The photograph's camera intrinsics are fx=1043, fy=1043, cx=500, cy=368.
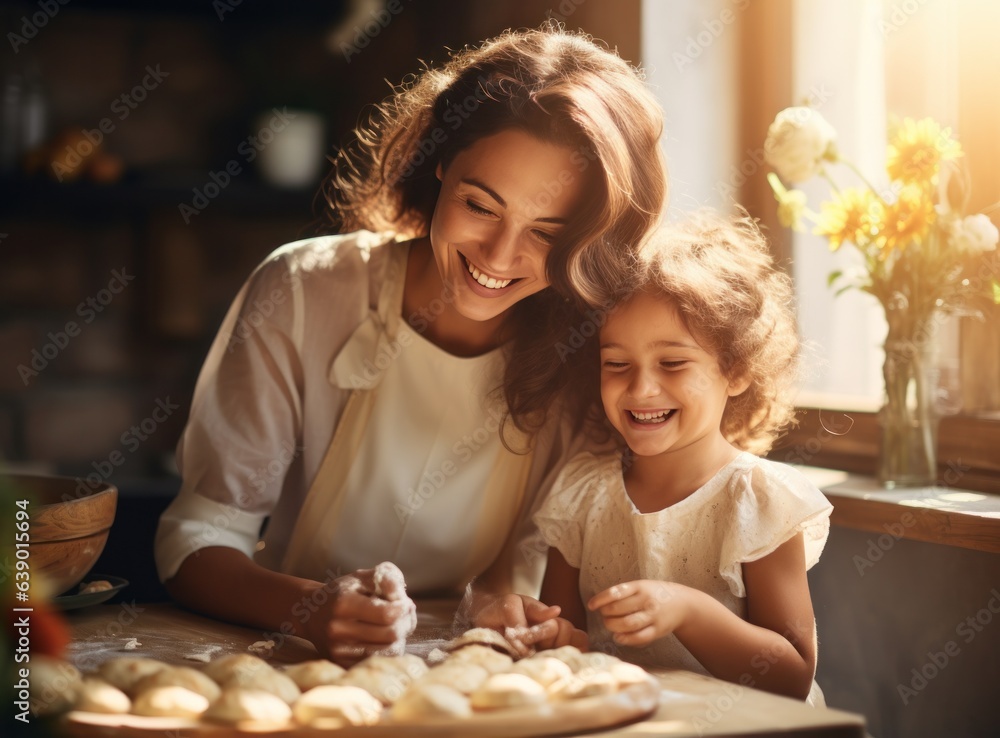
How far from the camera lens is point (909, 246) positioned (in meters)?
1.49

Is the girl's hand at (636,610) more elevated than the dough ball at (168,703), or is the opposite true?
the girl's hand at (636,610)

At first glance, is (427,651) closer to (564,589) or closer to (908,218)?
(564,589)

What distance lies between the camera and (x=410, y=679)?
0.93 meters

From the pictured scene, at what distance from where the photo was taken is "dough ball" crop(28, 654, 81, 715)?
0.83 meters

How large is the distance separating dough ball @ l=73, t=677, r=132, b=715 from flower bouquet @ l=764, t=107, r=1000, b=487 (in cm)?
113

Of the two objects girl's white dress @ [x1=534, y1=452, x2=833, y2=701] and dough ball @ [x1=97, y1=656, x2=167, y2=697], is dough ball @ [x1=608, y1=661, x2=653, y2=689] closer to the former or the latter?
girl's white dress @ [x1=534, y1=452, x2=833, y2=701]

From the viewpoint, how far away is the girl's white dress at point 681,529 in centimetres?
118

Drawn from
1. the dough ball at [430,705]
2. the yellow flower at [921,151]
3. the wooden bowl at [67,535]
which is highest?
the yellow flower at [921,151]

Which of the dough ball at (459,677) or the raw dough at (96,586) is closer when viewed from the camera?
the dough ball at (459,677)

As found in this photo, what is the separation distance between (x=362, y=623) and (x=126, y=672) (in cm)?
26

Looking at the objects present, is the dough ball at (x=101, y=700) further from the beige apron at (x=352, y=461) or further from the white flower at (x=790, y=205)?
the white flower at (x=790, y=205)

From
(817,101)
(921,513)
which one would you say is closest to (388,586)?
(921,513)

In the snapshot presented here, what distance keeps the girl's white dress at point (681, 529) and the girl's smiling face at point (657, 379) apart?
0.08 meters

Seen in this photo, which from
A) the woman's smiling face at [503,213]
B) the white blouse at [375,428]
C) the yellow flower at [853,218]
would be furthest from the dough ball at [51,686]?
the yellow flower at [853,218]
